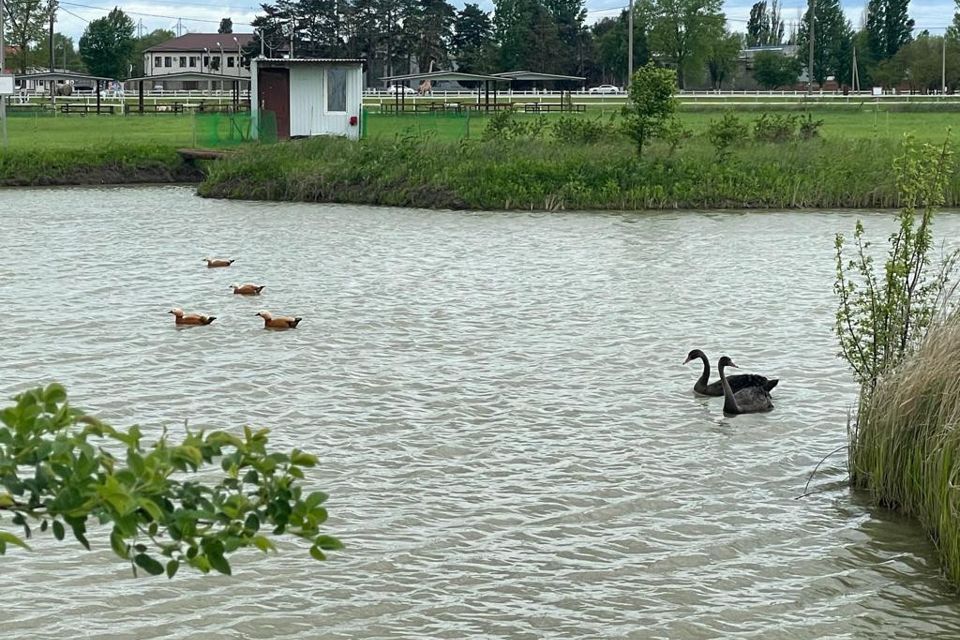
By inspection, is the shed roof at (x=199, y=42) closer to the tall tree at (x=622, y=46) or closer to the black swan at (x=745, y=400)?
the tall tree at (x=622, y=46)

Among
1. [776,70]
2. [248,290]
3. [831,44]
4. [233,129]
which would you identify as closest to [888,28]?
[831,44]

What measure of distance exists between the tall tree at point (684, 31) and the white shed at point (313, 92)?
71.9 metres

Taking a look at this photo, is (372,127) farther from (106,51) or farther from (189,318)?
(106,51)

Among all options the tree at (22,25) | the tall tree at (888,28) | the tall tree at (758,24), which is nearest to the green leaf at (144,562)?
the tree at (22,25)

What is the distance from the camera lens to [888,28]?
11406 cm

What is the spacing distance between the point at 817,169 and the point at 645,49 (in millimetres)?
84097

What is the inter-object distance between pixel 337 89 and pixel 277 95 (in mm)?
1834

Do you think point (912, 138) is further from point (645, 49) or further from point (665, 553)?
point (645, 49)

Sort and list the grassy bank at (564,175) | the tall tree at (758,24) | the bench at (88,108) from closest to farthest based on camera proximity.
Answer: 1. the grassy bank at (564,175)
2. the bench at (88,108)
3. the tall tree at (758,24)

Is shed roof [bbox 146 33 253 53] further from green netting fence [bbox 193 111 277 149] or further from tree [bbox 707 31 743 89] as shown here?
green netting fence [bbox 193 111 277 149]

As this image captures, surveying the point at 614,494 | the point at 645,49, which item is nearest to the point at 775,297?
the point at 614,494

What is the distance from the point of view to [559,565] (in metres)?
8.45

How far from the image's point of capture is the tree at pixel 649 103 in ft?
106

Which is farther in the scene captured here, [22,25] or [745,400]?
[22,25]
